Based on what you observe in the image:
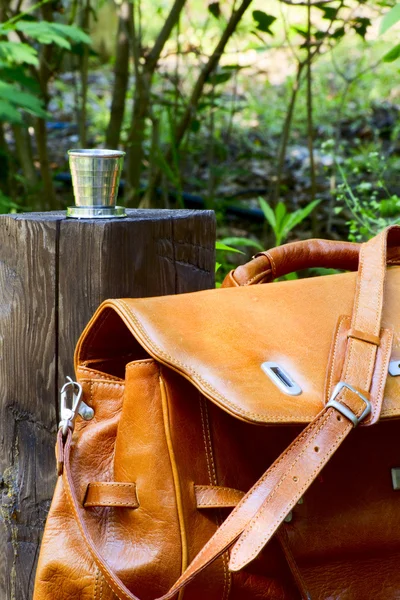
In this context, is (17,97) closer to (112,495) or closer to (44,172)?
(112,495)

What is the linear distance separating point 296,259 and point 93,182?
424 mm

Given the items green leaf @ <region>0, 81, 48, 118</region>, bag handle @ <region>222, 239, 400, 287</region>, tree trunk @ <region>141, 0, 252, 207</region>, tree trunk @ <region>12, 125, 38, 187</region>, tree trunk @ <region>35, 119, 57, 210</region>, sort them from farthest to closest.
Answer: tree trunk @ <region>12, 125, 38, 187</region> < tree trunk @ <region>35, 119, 57, 210</region> < tree trunk @ <region>141, 0, 252, 207</region> < green leaf @ <region>0, 81, 48, 118</region> < bag handle @ <region>222, 239, 400, 287</region>

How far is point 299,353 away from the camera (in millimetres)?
1207

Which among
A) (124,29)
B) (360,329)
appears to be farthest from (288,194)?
(360,329)

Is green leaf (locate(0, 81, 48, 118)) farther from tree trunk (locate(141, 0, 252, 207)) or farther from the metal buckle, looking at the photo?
the metal buckle

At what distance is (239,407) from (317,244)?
0.52 metres

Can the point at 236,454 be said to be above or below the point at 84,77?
below

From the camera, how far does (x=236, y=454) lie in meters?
1.18

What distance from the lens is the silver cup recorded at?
4.97 ft

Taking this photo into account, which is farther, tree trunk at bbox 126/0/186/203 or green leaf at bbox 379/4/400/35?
tree trunk at bbox 126/0/186/203

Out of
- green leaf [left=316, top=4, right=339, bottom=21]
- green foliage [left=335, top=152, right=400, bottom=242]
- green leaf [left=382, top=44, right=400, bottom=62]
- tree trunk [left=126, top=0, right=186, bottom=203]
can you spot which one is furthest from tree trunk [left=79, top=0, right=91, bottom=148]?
green leaf [left=382, top=44, right=400, bottom=62]

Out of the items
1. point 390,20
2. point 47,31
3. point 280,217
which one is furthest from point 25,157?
point 390,20

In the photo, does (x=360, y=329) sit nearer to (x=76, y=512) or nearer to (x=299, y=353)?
(x=299, y=353)

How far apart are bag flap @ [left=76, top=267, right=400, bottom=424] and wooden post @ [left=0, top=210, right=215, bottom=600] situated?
198 millimetres
